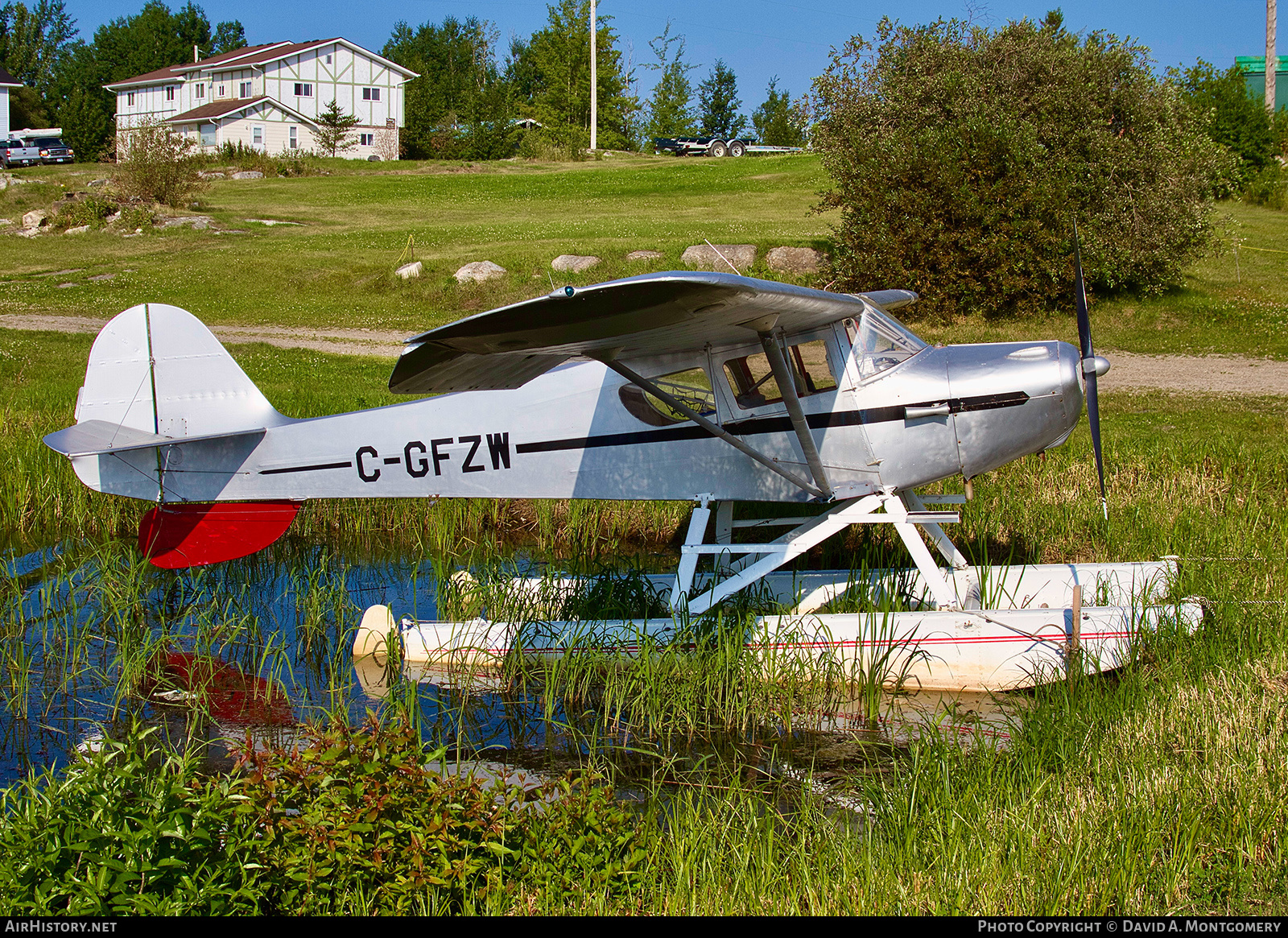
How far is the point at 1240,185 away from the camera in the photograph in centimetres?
3056

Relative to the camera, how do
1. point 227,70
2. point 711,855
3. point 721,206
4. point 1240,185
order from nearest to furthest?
point 711,855 < point 1240,185 < point 721,206 < point 227,70

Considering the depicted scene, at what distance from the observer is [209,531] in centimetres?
803

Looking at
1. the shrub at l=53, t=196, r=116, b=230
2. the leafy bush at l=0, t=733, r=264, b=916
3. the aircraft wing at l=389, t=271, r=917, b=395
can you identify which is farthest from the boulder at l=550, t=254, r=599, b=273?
the leafy bush at l=0, t=733, r=264, b=916

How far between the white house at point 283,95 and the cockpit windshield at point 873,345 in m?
59.3

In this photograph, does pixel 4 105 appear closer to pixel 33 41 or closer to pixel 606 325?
pixel 33 41

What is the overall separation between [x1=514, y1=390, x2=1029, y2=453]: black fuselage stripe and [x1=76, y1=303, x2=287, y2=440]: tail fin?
7.94 ft

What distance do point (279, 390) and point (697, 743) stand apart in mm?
10002

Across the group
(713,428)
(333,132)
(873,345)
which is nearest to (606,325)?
(713,428)

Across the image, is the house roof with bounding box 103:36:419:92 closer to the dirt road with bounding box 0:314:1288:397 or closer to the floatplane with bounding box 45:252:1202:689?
the dirt road with bounding box 0:314:1288:397

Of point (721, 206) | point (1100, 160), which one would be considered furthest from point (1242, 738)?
point (721, 206)

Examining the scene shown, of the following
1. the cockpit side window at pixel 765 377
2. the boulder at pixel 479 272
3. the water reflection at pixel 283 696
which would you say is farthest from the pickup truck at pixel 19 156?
the cockpit side window at pixel 765 377

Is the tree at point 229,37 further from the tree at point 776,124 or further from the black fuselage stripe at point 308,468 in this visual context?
the black fuselage stripe at point 308,468

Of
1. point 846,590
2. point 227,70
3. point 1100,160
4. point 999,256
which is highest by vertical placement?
point 227,70

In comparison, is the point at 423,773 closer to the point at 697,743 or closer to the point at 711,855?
the point at 711,855
